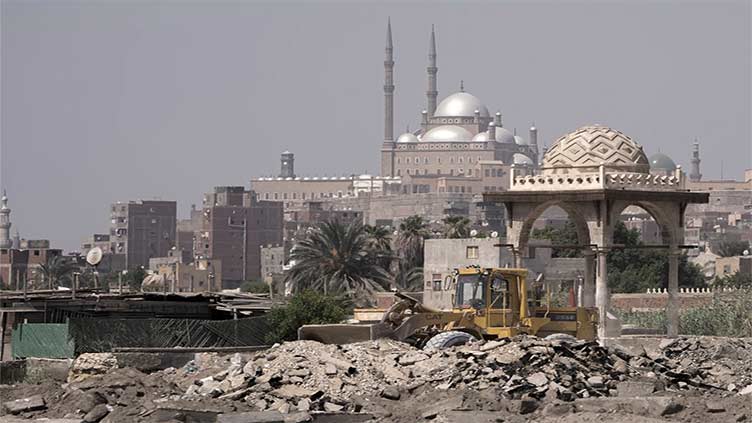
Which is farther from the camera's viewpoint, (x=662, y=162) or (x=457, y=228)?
(x=662, y=162)

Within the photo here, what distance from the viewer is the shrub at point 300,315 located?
1179 inches

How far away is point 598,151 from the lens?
3362 cm

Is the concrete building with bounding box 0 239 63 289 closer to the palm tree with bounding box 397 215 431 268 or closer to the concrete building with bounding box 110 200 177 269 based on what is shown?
the palm tree with bounding box 397 215 431 268

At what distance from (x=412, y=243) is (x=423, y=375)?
50.2 m

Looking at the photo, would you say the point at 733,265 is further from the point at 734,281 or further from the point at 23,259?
the point at 23,259

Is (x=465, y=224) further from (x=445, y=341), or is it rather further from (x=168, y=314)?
(x=445, y=341)

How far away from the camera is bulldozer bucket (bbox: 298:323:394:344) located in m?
24.2

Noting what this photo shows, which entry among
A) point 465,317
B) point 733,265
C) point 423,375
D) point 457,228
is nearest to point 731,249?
point 733,265

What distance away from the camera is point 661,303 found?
55.2 meters

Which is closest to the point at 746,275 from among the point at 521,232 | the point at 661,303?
the point at 661,303

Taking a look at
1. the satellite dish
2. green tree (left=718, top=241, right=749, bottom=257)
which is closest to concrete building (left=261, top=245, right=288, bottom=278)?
green tree (left=718, top=241, right=749, bottom=257)

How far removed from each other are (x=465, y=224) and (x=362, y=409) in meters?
54.3

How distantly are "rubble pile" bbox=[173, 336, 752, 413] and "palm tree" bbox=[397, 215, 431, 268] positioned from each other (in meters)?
48.2

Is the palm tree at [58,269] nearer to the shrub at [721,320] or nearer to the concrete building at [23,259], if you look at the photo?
the concrete building at [23,259]
